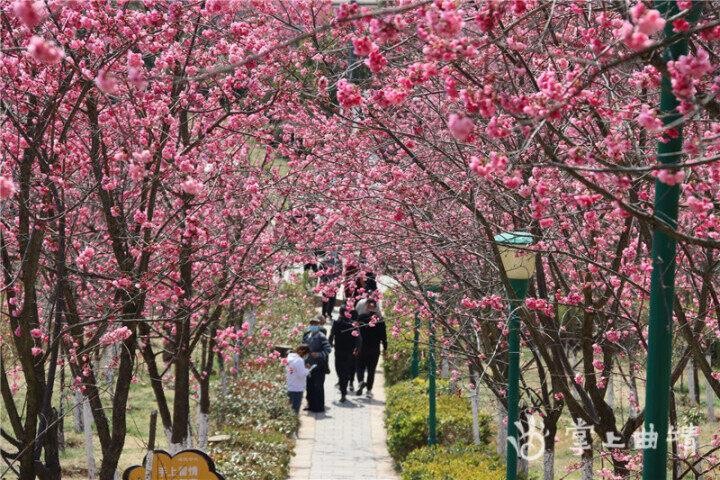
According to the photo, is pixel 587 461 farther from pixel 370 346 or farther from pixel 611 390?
pixel 370 346

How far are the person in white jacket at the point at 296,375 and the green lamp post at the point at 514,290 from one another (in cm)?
797

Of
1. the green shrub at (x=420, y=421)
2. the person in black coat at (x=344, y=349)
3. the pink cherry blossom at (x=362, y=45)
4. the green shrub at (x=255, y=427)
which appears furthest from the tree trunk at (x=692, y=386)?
the pink cherry blossom at (x=362, y=45)

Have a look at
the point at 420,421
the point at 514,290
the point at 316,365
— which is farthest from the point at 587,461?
the point at 316,365

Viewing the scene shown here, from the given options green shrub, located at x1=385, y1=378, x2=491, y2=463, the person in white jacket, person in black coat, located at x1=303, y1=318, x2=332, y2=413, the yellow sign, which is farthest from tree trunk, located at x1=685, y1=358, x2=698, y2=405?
the yellow sign

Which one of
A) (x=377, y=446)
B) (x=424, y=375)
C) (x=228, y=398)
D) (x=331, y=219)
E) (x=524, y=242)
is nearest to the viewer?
(x=524, y=242)

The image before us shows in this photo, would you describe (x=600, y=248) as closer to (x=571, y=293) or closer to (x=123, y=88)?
(x=571, y=293)

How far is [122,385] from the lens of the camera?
7.87m

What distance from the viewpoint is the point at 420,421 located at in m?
14.3

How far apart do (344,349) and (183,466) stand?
30.2 feet

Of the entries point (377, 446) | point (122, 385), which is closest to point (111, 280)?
point (122, 385)

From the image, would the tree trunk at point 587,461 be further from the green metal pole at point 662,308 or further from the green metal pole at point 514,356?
the green metal pole at point 662,308

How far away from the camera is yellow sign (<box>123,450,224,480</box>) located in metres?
8.12

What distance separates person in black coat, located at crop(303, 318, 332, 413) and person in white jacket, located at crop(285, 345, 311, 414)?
0.58 feet

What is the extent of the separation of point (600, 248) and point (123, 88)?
11.9ft
